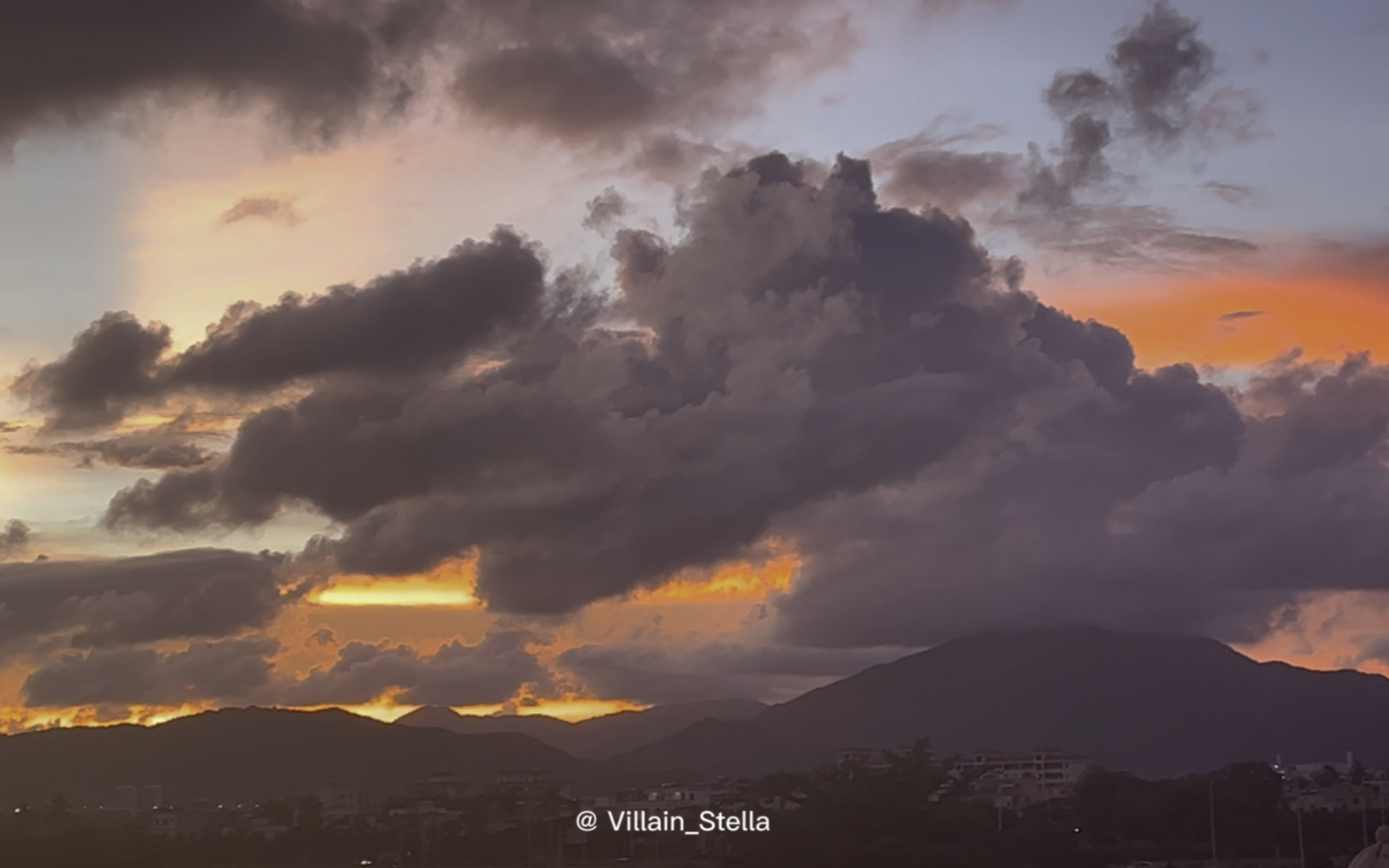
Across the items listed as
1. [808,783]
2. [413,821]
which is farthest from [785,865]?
[413,821]

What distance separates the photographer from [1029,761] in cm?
16325

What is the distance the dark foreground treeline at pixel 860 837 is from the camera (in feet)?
269

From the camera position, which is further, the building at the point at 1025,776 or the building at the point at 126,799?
the building at the point at 126,799

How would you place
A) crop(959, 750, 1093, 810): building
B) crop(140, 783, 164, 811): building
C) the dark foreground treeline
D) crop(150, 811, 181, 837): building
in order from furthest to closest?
crop(140, 783, 164, 811): building < crop(959, 750, 1093, 810): building < crop(150, 811, 181, 837): building < the dark foreground treeline

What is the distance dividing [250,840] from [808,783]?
3084 cm

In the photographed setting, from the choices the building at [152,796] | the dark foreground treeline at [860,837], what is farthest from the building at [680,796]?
the building at [152,796]

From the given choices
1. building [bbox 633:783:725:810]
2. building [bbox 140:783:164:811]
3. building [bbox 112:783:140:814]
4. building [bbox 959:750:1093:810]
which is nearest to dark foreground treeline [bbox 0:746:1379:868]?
building [bbox 633:783:725:810]

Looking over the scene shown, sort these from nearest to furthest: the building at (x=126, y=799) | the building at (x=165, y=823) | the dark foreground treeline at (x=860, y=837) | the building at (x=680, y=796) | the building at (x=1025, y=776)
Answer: the dark foreground treeline at (x=860, y=837) < the building at (x=680, y=796) < the building at (x=165, y=823) < the building at (x=1025, y=776) < the building at (x=126, y=799)

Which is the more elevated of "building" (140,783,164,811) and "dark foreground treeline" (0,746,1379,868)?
"building" (140,783,164,811)

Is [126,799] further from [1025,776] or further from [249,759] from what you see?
[1025,776]

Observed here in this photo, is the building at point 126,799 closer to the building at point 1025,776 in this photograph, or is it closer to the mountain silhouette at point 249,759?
the mountain silhouette at point 249,759

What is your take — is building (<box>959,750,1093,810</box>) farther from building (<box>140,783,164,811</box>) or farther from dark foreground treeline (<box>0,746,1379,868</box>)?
building (<box>140,783,164,811</box>)

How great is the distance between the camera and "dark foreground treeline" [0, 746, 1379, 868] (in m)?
82.1

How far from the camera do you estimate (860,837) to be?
84188 millimetres
